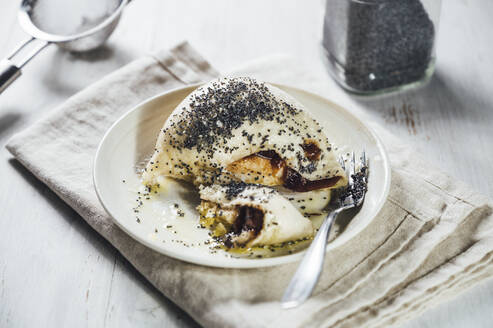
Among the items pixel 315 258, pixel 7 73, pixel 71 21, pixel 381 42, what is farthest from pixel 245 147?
pixel 71 21

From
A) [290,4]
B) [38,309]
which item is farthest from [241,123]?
[290,4]

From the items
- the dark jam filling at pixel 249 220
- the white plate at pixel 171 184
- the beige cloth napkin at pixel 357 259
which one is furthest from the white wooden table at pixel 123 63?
the dark jam filling at pixel 249 220

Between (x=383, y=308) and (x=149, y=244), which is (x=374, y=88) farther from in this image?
(x=149, y=244)

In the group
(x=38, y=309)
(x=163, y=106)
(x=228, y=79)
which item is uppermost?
(x=228, y=79)

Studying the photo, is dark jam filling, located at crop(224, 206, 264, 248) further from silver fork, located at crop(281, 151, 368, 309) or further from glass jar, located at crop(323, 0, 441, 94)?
glass jar, located at crop(323, 0, 441, 94)

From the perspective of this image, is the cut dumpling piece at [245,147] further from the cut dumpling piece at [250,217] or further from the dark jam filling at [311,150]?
the cut dumpling piece at [250,217]

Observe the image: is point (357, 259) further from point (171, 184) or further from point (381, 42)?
point (381, 42)

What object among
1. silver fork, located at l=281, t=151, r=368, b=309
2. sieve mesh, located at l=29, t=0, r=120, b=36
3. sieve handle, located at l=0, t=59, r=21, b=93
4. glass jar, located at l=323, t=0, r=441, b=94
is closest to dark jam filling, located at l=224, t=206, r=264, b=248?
silver fork, located at l=281, t=151, r=368, b=309
